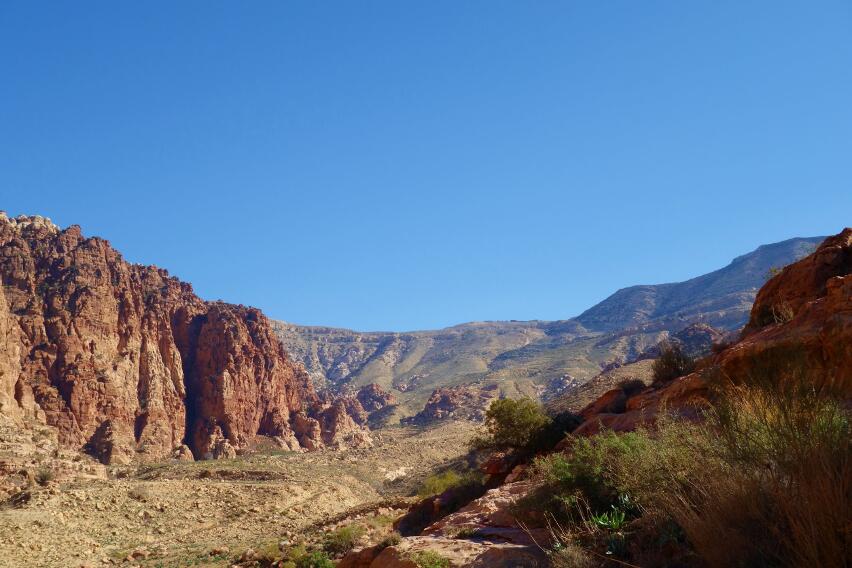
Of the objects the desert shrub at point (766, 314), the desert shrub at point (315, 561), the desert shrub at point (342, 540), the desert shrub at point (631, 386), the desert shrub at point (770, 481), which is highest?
the desert shrub at point (766, 314)

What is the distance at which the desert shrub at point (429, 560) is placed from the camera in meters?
9.16

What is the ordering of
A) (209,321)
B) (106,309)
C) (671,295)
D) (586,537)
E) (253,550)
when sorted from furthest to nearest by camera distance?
1. (671,295)
2. (209,321)
3. (106,309)
4. (253,550)
5. (586,537)

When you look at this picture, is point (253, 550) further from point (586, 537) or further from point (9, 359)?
point (9, 359)

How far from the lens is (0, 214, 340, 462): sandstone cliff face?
54438mm

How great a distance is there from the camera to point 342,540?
A: 19578mm

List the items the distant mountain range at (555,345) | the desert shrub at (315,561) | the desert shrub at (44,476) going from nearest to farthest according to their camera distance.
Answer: the desert shrub at (315,561), the desert shrub at (44,476), the distant mountain range at (555,345)

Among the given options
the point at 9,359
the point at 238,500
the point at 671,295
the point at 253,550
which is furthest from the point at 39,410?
the point at 671,295

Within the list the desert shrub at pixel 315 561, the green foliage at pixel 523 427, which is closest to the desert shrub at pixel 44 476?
the desert shrub at pixel 315 561

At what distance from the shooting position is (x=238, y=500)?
36.0 m

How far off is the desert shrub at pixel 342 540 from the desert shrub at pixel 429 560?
31.6 feet

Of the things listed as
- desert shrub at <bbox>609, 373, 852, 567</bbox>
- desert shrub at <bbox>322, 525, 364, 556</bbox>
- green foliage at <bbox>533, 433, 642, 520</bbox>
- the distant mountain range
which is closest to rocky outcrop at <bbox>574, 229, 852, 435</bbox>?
desert shrub at <bbox>609, 373, 852, 567</bbox>

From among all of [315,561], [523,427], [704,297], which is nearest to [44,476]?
[315,561]

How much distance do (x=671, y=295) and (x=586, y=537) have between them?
179101 mm

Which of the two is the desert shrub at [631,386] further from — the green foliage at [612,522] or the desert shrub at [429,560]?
the green foliage at [612,522]
